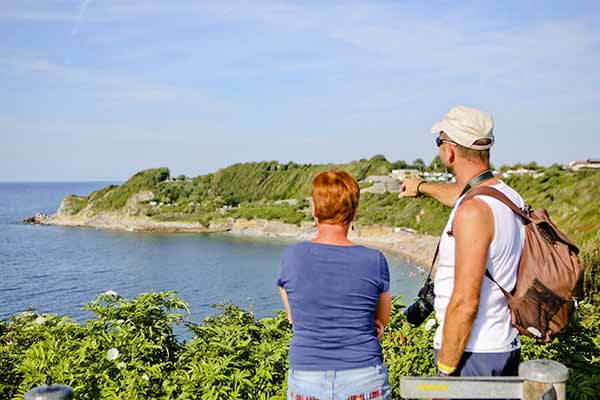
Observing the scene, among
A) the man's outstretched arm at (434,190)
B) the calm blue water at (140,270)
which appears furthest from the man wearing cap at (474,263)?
the calm blue water at (140,270)

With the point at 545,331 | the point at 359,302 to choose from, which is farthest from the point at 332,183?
the point at 545,331

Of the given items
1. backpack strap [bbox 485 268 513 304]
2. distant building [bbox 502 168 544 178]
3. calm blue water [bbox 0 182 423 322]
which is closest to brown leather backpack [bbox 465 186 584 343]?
backpack strap [bbox 485 268 513 304]

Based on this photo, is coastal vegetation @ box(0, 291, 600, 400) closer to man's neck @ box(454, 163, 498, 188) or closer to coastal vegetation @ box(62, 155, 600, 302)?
man's neck @ box(454, 163, 498, 188)

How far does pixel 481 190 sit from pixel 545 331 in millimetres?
491

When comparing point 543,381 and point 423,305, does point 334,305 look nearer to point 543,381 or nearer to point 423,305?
point 423,305

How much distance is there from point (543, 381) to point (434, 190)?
126 cm

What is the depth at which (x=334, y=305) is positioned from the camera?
190 centimetres

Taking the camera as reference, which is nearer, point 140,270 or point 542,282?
point 542,282

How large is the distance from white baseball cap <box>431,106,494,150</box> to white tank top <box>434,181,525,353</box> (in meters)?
0.17

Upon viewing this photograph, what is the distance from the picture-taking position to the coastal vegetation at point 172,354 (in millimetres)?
2844

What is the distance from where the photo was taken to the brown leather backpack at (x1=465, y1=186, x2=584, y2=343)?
186cm

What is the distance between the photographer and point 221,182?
296 ft

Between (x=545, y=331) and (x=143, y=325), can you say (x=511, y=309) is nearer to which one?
(x=545, y=331)

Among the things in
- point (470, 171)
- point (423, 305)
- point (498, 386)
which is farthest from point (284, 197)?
point (498, 386)
